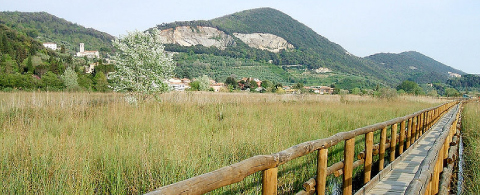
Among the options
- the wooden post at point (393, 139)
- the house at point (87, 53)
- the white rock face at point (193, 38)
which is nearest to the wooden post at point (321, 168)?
the wooden post at point (393, 139)

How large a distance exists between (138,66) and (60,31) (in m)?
203

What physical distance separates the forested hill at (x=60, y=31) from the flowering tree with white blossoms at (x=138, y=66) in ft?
541

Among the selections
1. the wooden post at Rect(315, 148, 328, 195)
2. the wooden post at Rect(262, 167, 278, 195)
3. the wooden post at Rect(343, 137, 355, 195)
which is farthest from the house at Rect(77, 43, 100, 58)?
the wooden post at Rect(262, 167, 278, 195)

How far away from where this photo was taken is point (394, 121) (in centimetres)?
598

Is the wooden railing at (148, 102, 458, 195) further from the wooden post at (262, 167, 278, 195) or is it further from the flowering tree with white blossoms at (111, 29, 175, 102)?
the flowering tree with white blossoms at (111, 29, 175, 102)

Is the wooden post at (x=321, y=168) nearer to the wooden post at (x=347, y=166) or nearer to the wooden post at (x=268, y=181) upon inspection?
the wooden post at (x=347, y=166)

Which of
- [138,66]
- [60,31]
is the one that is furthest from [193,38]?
[138,66]

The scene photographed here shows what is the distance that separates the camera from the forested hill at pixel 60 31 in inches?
6575

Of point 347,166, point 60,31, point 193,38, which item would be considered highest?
point 60,31

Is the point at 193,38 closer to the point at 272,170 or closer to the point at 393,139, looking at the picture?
the point at 393,139

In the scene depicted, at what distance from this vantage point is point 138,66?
11.0 meters

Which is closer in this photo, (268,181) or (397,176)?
(268,181)

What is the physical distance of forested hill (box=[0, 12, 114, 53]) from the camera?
167 meters

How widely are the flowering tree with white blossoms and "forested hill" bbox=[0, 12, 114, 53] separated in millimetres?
164938
